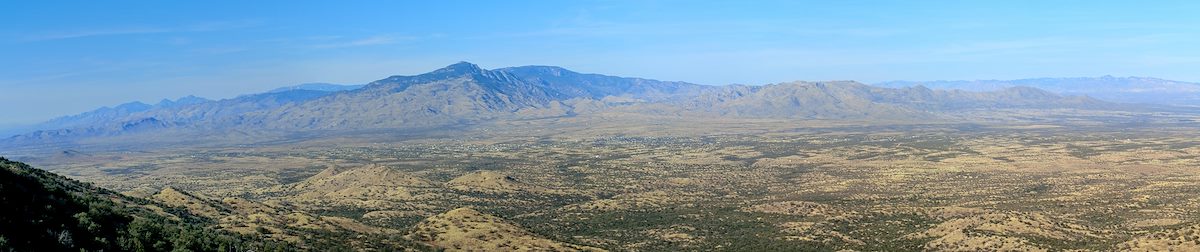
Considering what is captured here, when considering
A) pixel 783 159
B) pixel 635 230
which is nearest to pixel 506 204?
pixel 635 230

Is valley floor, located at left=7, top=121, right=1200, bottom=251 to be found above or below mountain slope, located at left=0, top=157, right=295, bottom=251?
below

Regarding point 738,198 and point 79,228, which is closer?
point 79,228

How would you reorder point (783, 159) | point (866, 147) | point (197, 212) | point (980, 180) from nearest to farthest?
point (197, 212) → point (980, 180) → point (783, 159) → point (866, 147)

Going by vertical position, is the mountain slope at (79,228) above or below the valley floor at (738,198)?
above

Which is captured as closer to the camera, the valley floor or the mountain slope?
the mountain slope

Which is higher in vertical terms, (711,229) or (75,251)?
(75,251)

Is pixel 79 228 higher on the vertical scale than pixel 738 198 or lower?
higher

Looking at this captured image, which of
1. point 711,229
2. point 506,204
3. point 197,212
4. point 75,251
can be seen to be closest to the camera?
point 75,251

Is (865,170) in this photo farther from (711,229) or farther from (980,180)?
(711,229)
